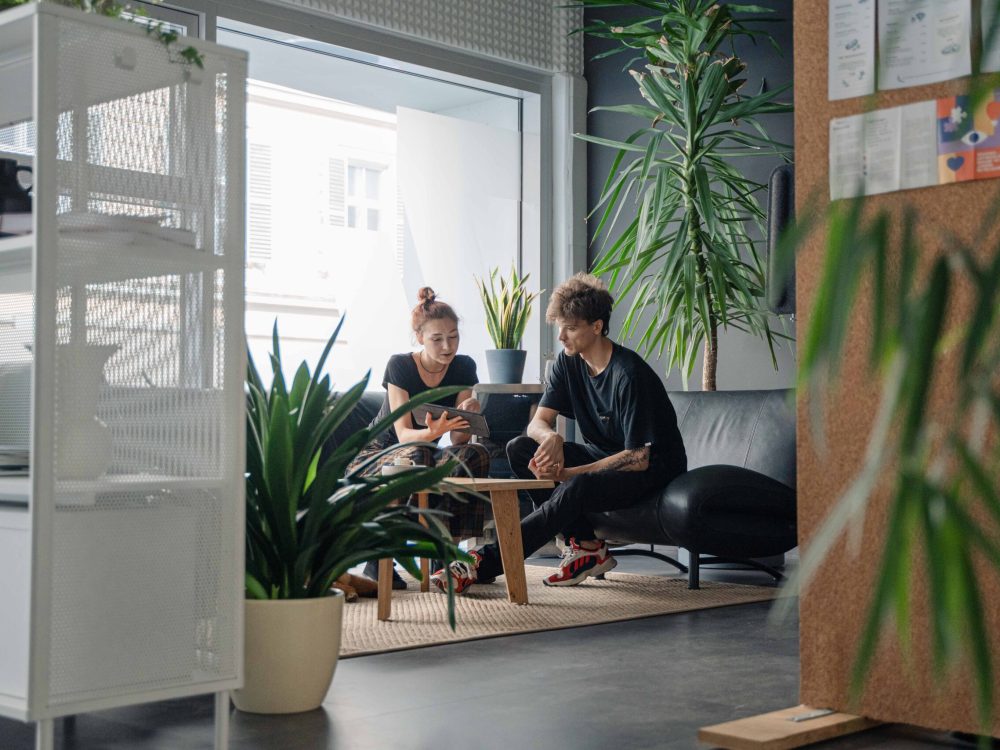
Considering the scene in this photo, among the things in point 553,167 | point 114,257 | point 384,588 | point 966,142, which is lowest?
point 384,588

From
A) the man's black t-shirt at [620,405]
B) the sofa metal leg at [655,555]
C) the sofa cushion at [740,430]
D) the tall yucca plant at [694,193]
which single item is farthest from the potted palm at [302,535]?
the tall yucca plant at [694,193]

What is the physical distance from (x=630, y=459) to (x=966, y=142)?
2.41 meters

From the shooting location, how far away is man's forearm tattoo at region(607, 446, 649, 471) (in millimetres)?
4449

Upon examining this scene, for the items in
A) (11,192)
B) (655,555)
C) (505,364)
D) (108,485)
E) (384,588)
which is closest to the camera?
(108,485)

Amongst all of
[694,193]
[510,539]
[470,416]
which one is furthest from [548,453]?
[694,193]

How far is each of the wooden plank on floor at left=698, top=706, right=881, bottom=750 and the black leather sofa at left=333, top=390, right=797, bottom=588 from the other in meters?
1.90

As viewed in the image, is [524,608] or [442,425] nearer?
[524,608]

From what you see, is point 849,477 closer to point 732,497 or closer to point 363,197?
point 732,497

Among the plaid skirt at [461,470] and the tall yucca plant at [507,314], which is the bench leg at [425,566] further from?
the tall yucca plant at [507,314]

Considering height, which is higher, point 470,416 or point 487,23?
point 487,23

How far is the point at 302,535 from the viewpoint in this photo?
8.46 feet

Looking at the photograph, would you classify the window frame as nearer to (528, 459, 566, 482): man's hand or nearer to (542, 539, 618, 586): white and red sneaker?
(542, 539, 618, 586): white and red sneaker

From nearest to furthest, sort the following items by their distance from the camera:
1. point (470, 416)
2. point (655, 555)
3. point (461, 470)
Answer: point (470, 416) < point (461, 470) < point (655, 555)

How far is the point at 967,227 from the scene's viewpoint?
2.17 m
